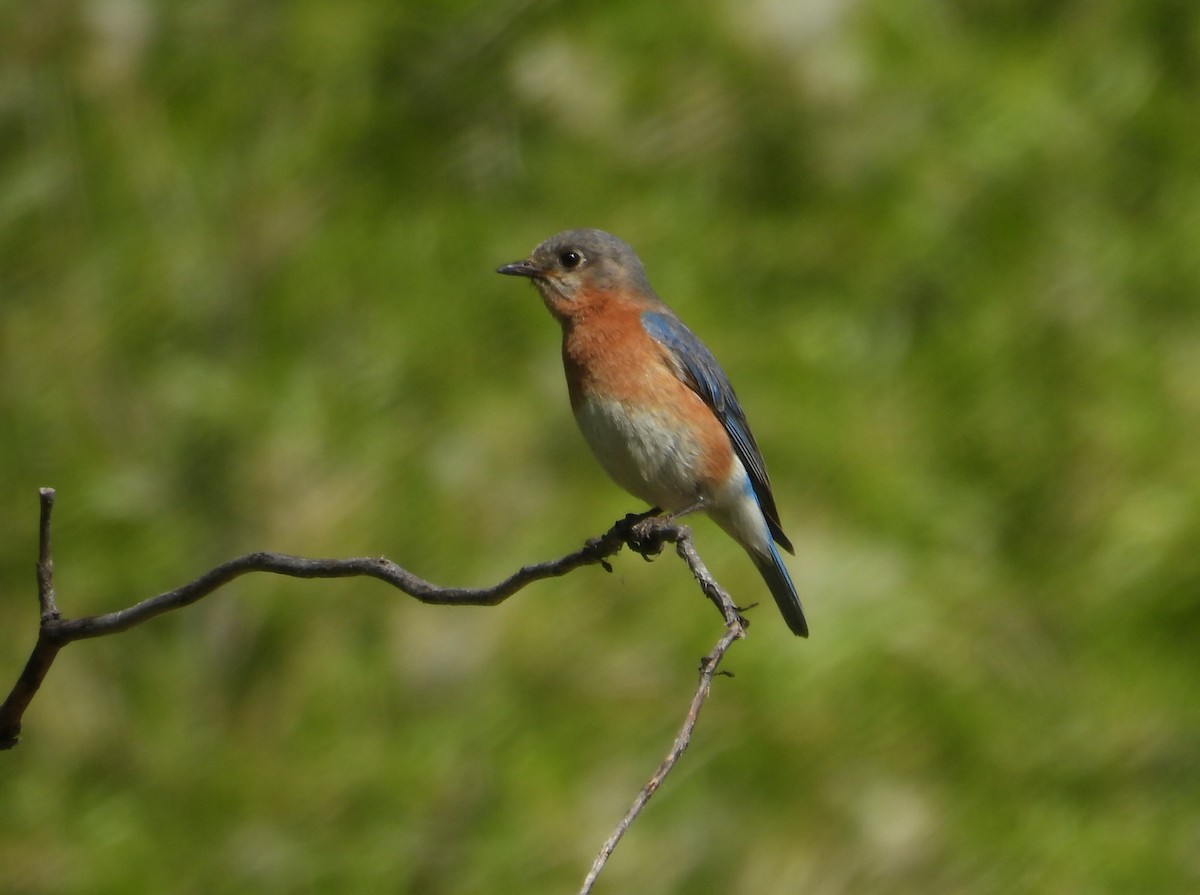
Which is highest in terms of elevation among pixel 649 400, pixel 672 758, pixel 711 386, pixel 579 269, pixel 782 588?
pixel 579 269

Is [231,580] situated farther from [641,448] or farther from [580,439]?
[580,439]

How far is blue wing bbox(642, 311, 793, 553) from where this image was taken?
17.0 feet

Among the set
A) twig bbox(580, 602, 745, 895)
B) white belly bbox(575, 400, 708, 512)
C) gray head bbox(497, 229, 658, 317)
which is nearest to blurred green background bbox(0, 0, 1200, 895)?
gray head bbox(497, 229, 658, 317)

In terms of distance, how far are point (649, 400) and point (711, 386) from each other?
514 mm

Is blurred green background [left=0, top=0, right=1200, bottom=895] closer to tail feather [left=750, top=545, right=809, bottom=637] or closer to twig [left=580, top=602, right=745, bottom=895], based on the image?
tail feather [left=750, top=545, right=809, bottom=637]

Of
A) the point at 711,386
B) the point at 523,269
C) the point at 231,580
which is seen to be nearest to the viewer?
the point at 231,580

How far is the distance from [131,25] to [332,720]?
352 centimetres

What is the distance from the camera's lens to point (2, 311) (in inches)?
285

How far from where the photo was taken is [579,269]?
17.7 feet

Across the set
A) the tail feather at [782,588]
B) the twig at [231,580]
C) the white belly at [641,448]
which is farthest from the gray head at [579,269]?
the twig at [231,580]

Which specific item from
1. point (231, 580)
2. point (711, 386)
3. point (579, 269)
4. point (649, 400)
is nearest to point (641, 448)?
point (649, 400)

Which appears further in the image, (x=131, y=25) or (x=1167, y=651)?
(x=131, y=25)

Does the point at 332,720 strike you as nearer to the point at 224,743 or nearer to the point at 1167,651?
the point at 224,743

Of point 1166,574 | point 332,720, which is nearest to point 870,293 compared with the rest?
point 1166,574
